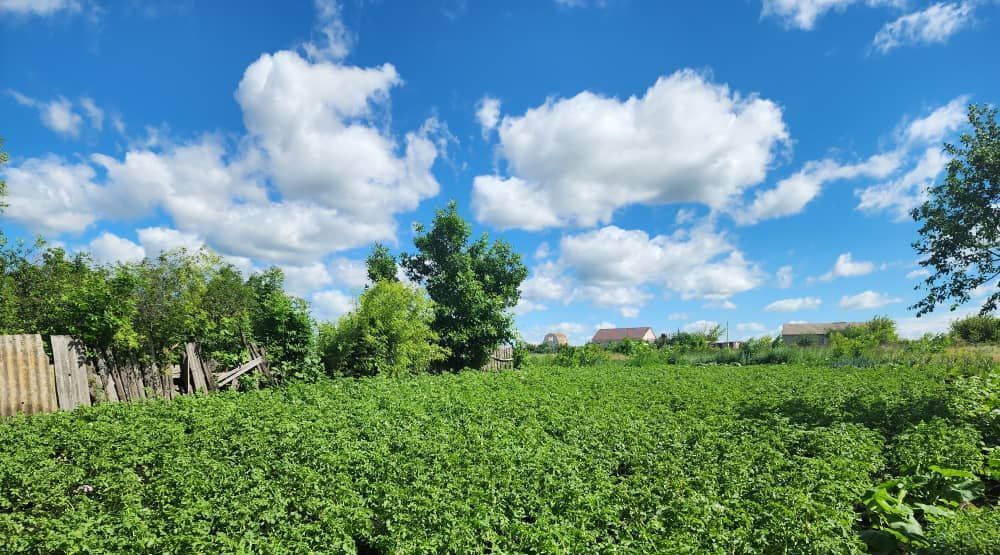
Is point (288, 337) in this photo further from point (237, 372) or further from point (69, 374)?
point (69, 374)

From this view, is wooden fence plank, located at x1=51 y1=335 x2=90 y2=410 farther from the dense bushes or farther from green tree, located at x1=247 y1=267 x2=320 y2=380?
green tree, located at x1=247 y1=267 x2=320 y2=380

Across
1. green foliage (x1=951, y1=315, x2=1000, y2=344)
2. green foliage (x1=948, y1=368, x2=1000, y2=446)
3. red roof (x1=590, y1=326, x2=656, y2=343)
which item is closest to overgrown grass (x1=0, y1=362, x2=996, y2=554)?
green foliage (x1=948, y1=368, x2=1000, y2=446)


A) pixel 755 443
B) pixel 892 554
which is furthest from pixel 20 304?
pixel 892 554

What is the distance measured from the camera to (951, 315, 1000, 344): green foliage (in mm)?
26094

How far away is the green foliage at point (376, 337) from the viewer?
14.1 metres

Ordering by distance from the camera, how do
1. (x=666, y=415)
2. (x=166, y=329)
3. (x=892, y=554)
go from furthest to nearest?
1. (x=166, y=329)
2. (x=666, y=415)
3. (x=892, y=554)

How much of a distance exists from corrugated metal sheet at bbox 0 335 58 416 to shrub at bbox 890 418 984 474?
13.1 m

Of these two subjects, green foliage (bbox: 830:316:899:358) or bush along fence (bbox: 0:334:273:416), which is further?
green foliage (bbox: 830:316:899:358)

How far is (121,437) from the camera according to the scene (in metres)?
6.28

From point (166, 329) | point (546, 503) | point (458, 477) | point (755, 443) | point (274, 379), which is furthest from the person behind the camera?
point (274, 379)

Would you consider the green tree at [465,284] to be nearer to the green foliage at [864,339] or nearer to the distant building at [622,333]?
the green foliage at [864,339]

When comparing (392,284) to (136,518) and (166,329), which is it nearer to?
(166,329)

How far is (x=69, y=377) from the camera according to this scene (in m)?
9.19

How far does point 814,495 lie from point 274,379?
1178cm
